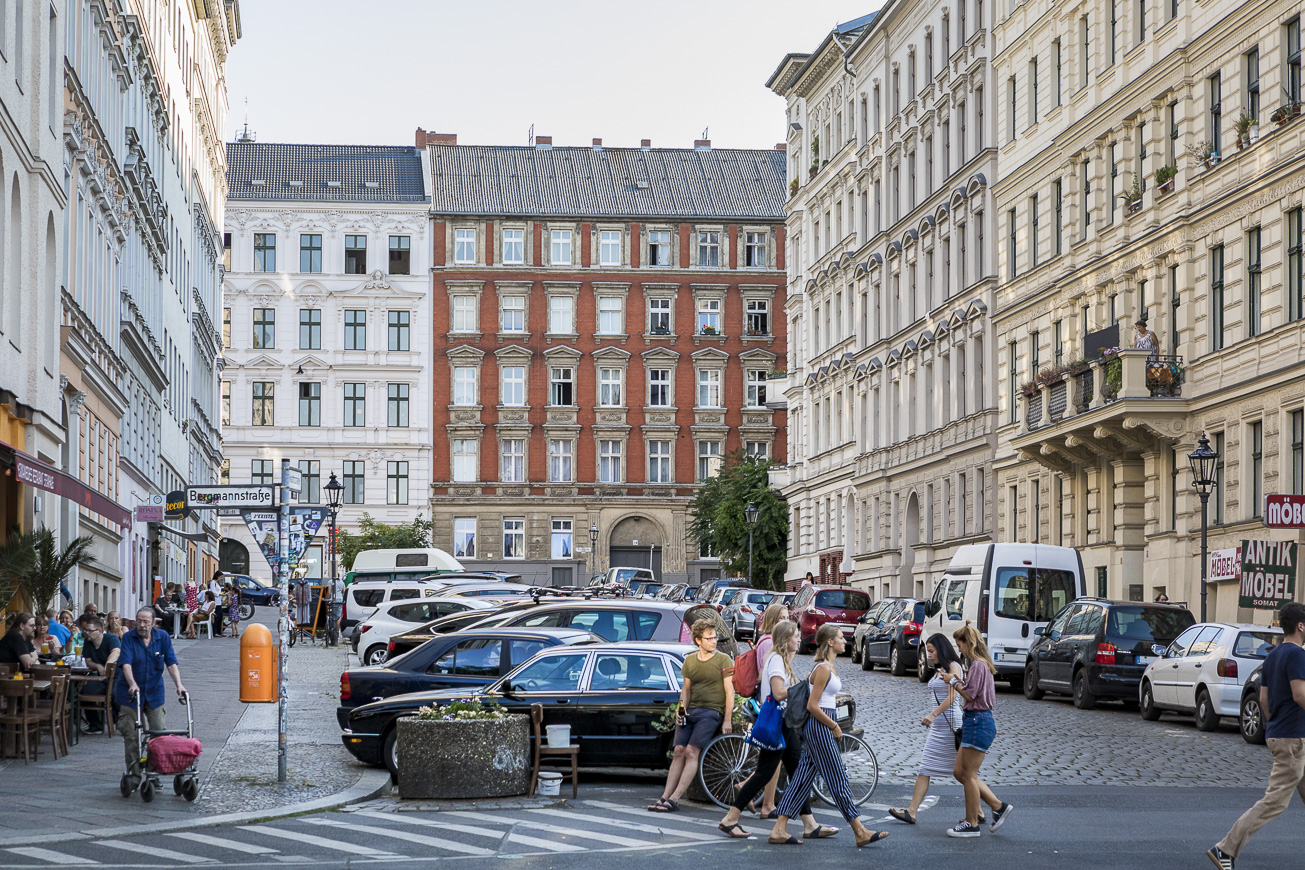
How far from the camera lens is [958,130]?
185 feet

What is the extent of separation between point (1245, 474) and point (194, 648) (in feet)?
80.4

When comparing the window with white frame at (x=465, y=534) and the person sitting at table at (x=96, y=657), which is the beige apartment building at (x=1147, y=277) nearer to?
the person sitting at table at (x=96, y=657)

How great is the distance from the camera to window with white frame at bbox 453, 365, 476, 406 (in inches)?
3605

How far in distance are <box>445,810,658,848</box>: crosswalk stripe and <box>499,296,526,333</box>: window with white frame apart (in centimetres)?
7615

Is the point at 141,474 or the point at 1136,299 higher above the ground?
the point at 1136,299

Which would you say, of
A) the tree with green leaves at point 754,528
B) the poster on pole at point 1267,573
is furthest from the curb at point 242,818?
the tree with green leaves at point 754,528

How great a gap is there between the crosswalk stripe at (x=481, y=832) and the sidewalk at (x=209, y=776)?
0.85m

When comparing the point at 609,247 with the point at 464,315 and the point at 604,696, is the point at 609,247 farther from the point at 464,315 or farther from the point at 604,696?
the point at 604,696

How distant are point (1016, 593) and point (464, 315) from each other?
5899 cm

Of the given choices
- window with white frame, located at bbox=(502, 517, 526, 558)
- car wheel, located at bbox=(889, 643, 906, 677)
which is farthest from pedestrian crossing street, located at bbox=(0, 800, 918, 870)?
window with white frame, located at bbox=(502, 517, 526, 558)

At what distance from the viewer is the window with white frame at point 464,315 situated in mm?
91562

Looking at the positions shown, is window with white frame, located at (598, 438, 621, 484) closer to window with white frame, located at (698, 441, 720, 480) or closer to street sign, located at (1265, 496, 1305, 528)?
window with white frame, located at (698, 441, 720, 480)

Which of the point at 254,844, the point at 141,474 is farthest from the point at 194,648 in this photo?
the point at 254,844

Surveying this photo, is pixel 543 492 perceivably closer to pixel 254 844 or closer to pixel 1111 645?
pixel 1111 645
